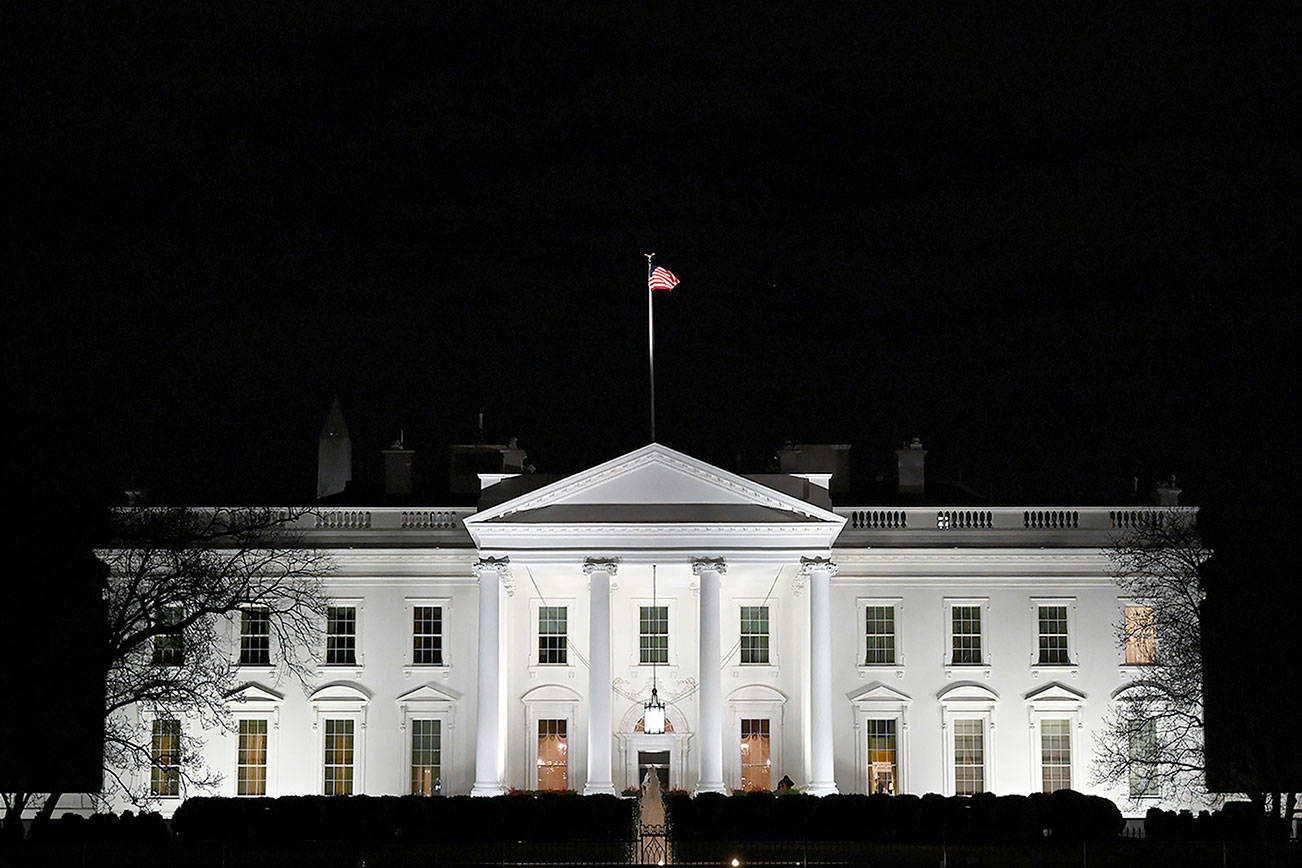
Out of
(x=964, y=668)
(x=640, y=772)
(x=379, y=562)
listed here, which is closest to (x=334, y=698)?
(x=379, y=562)

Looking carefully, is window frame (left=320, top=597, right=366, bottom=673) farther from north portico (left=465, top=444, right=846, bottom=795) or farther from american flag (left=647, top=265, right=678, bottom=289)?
american flag (left=647, top=265, right=678, bottom=289)

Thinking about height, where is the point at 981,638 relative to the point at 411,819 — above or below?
above

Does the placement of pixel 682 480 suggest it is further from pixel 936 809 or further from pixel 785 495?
pixel 936 809

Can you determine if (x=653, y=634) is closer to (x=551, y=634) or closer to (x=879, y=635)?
(x=551, y=634)

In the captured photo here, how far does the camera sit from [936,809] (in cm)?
4353

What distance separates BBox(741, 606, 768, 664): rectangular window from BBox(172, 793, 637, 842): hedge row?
9993mm

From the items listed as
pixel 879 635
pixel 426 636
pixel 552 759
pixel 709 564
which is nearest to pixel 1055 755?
pixel 879 635

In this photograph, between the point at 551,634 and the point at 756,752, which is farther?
the point at 551,634

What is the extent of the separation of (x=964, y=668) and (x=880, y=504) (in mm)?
5260

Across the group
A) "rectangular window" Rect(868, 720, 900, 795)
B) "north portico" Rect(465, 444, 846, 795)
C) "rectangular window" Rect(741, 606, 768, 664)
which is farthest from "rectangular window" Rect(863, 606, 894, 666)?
"rectangular window" Rect(741, 606, 768, 664)

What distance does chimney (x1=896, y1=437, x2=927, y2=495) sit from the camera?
58.0 meters

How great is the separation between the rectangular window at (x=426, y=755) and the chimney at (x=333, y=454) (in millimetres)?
20444

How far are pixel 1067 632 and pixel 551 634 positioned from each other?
45.5 feet

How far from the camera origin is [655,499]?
50.1m
